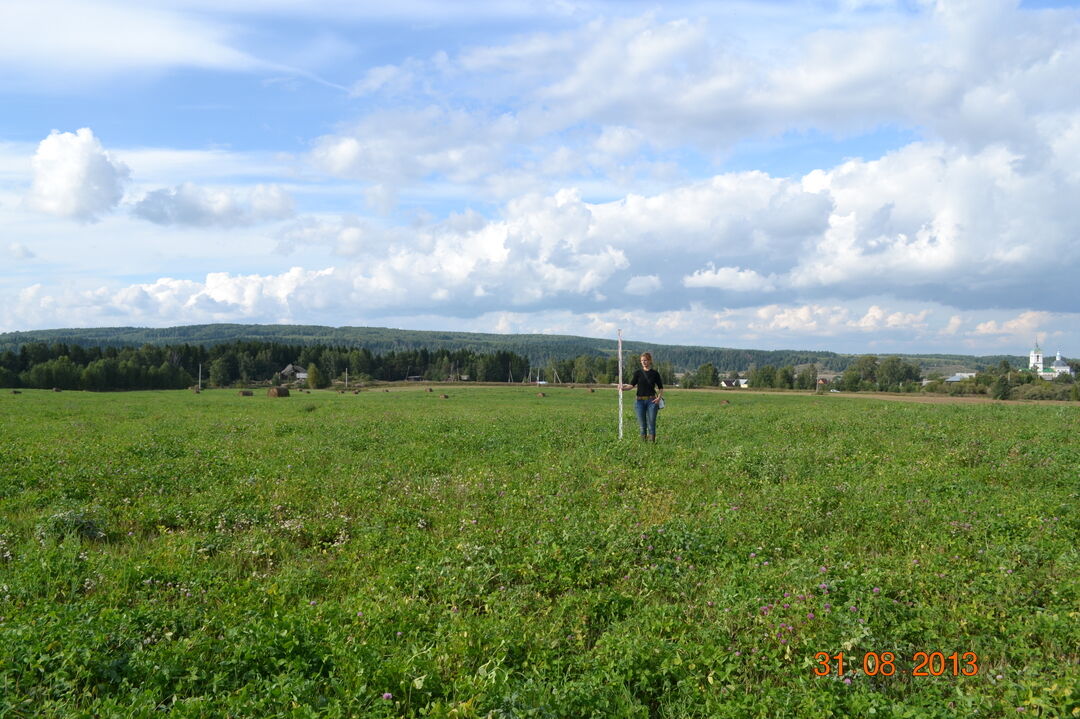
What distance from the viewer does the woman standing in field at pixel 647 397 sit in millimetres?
19219

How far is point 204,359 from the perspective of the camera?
149 m

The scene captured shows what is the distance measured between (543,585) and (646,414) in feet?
38.8

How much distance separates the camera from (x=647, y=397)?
1925cm

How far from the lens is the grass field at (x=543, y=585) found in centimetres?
560

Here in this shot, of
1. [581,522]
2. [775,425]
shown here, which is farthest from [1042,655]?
[775,425]

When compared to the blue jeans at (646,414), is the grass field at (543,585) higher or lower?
lower
